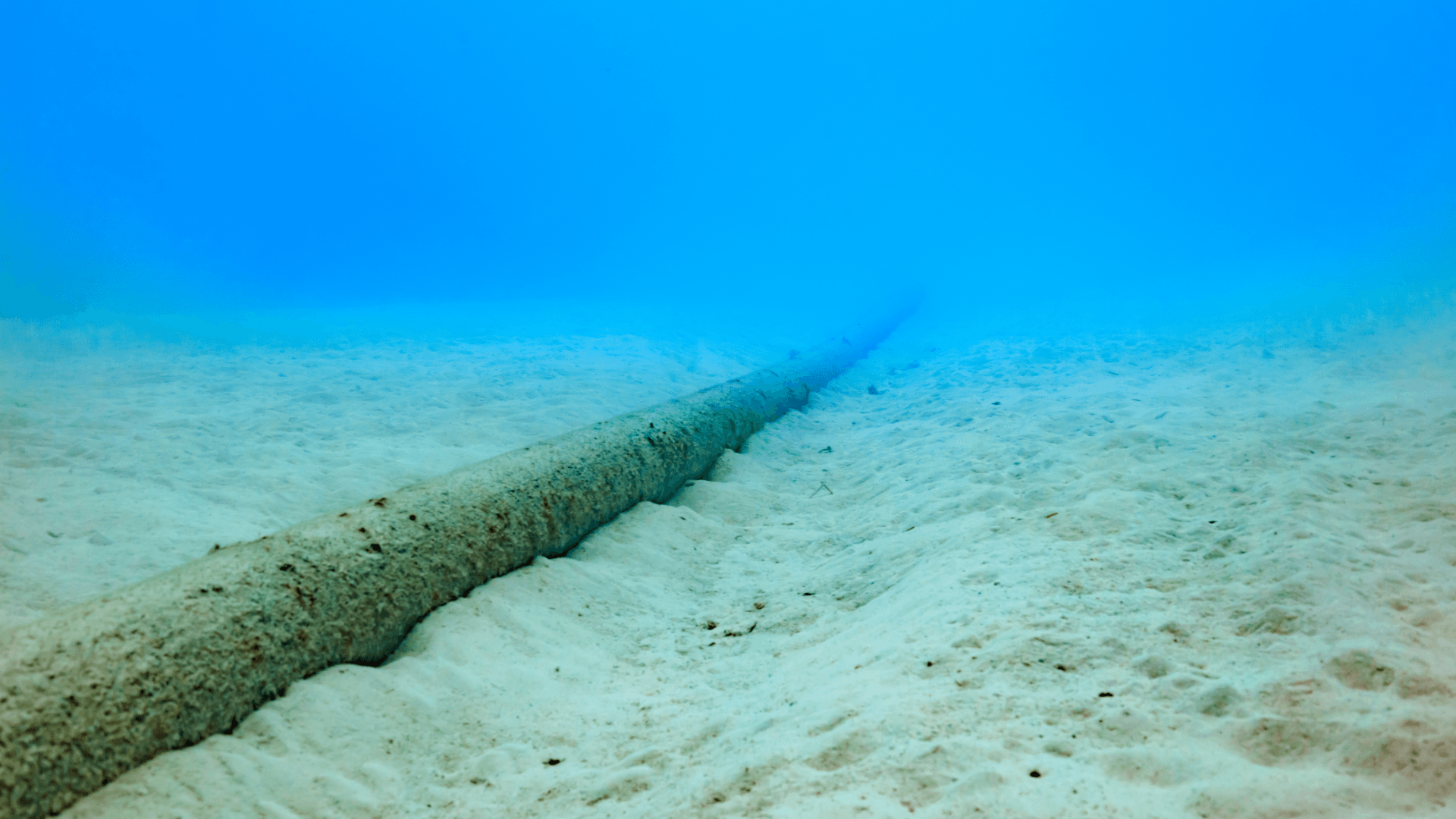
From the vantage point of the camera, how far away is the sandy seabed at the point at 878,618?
1820 mm

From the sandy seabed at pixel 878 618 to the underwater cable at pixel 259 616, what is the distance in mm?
110

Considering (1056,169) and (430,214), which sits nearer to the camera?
(430,214)

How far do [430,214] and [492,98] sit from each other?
132 ft

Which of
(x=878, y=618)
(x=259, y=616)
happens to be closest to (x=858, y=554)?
(x=878, y=618)

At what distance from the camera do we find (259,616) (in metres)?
2.47

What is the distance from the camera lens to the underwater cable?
6.22 ft

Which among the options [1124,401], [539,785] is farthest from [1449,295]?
[539,785]

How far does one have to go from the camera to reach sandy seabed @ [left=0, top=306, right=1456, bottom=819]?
1820 mm

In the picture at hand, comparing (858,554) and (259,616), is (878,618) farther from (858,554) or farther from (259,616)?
(259,616)

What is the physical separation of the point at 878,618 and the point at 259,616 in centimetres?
257

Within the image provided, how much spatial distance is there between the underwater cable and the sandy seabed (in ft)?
0.36

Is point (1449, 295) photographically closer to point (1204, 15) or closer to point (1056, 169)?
point (1056, 169)

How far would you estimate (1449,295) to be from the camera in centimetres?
1396

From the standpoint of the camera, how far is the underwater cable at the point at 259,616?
1.90 meters
